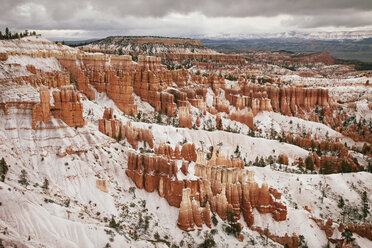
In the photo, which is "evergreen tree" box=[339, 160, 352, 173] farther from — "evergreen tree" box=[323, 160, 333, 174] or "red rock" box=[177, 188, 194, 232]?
"red rock" box=[177, 188, 194, 232]

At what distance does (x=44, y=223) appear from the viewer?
1088 inches

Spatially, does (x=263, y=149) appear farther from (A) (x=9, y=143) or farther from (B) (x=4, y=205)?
(B) (x=4, y=205)

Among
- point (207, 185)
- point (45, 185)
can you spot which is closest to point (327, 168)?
point (207, 185)

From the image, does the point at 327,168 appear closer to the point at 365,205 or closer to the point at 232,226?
the point at 365,205

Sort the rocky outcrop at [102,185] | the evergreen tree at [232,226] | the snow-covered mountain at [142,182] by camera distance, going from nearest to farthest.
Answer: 1. the snow-covered mountain at [142,182]
2. the evergreen tree at [232,226]
3. the rocky outcrop at [102,185]

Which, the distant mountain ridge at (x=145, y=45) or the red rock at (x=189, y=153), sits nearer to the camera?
the red rock at (x=189, y=153)

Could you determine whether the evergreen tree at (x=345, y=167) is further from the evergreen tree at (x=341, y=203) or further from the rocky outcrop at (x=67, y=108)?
the rocky outcrop at (x=67, y=108)

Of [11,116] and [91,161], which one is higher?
[11,116]

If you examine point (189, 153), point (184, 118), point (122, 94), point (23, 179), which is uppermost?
point (122, 94)

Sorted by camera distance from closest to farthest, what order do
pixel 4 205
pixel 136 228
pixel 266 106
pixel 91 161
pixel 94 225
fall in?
1. pixel 4 205
2. pixel 94 225
3. pixel 136 228
4. pixel 91 161
5. pixel 266 106

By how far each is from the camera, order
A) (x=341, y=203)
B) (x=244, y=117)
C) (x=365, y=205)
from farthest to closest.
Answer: (x=244, y=117)
(x=365, y=205)
(x=341, y=203)

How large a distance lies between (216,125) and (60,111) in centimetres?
3953

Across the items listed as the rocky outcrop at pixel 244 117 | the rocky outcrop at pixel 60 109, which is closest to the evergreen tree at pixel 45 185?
the rocky outcrop at pixel 60 109

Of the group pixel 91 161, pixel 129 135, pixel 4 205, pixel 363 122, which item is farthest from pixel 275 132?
pixel 4 205
